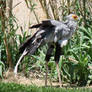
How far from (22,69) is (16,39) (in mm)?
721

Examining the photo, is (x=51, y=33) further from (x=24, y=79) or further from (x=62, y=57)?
(x=24, y=79)

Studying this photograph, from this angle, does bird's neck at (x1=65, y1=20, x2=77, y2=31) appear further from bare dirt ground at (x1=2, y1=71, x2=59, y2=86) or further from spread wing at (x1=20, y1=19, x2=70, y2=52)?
bare dirt ground at (x1=2, y1=71, x2=59, y2=86)

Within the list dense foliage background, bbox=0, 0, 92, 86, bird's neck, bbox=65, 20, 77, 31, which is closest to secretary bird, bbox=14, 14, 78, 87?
bird's neck, bbox=65, 20, 77, 31

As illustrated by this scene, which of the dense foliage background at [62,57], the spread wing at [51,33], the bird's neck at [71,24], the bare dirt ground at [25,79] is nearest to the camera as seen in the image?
the spread wing at [51,33]

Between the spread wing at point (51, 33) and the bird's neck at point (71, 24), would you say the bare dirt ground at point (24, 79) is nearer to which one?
the spread wing at point (51, 33)

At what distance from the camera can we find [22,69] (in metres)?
8.49

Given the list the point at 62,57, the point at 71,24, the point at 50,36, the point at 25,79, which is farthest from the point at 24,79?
the point at 71,24

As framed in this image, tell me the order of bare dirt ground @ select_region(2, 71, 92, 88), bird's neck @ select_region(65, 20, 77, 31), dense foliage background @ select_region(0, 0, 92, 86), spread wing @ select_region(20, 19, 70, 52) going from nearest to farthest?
spread wing @ select_region(20, 19, 70, 52), bird's neck @ select_region(65, 20, 77, 31), dense foliage background @ select_region(0, 0, 92, 86), bare dirt ground @ select_region(2, 71, 92, 88)

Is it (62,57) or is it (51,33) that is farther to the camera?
(62,57)

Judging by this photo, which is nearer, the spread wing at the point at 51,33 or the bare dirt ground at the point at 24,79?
the spread wing at the point at 51,33

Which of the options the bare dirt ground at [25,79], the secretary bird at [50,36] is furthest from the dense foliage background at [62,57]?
the secretary bird at [50,36]

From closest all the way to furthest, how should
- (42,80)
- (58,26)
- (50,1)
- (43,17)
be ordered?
(58,26), (42,80), (50,1), (43,17)

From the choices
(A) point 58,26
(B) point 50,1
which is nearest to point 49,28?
(A) point 58,26

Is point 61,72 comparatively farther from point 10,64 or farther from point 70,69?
point 10,64
